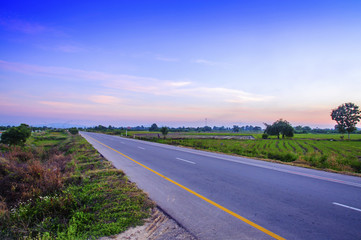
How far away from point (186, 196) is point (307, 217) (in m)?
2.95

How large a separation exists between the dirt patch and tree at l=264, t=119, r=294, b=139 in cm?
9824

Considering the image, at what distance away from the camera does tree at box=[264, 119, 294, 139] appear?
89.3 meters

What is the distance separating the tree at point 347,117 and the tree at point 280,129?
22.0 m

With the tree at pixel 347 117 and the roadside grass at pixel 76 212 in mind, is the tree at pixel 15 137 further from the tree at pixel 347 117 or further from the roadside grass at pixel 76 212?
the tree at pixel 347 117

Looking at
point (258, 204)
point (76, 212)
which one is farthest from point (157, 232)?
point (258, 204)

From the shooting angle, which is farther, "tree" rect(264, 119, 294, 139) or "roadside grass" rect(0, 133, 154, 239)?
"tree" rect(264, 119, 294, 139)

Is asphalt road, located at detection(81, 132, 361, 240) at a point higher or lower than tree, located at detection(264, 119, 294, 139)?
lower

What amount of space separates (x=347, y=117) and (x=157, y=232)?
114106mm

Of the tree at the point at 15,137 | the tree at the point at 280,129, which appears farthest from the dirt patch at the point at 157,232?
the tree at the point at 280,129

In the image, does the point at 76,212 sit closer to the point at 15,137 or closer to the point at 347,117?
the point at 15,137

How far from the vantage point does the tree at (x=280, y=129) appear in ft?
293

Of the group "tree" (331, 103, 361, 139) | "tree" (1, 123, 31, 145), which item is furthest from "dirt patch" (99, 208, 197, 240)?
"tree" (331, 103, 361, 139)

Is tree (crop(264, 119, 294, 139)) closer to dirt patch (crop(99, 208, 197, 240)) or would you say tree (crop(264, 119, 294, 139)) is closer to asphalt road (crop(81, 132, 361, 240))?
asphalt road (crop(81, 132, 361, 240))

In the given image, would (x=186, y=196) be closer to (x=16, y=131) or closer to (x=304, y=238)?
(x=304, y=238)
